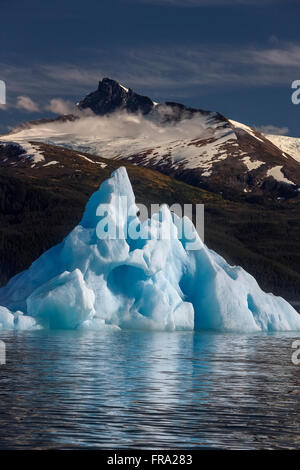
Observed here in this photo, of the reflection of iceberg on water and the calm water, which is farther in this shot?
the reflection of iceberg on water

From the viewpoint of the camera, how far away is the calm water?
20859mm

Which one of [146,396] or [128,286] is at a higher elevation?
[128,286]

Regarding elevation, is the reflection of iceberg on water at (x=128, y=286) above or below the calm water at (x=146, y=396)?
above

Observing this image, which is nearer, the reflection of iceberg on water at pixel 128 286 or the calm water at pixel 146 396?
the calm water at pixel 146 396

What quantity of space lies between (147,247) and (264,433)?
3367 centimetres

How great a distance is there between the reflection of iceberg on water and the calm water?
478 cm

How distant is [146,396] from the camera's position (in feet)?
89.7

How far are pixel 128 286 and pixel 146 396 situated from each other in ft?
92.3

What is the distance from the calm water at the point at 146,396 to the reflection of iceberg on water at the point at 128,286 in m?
4.78

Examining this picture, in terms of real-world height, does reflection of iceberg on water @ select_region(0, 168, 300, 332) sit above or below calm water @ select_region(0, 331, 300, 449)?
above

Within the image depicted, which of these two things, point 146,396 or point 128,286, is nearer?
point 146,396

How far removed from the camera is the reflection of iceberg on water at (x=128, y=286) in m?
52.0
